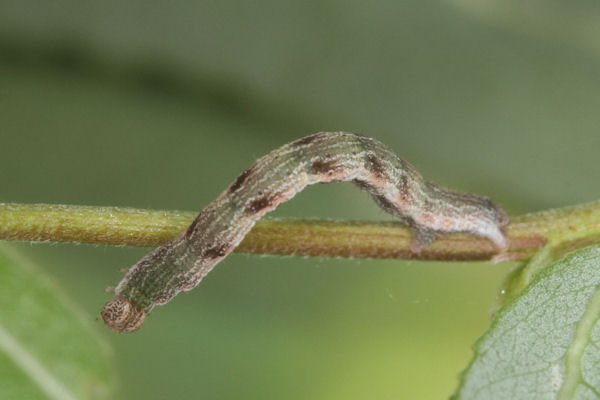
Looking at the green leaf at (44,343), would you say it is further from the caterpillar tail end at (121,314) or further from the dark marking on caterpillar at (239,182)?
the dark marking on caterpillar at (239,182)

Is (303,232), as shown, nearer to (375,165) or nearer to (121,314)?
(375,165)

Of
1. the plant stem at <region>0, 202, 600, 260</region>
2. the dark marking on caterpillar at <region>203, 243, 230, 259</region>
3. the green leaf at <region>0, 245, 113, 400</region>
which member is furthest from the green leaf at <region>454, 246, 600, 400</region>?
the green leaf at <region>0, 245, 113, 400</region>

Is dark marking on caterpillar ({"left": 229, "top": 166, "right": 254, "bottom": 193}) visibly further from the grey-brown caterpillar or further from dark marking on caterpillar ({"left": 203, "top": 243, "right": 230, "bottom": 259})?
dark marking on caterpillar ({"left": 203, "top": 243, "right": 230, "bottom": 259})

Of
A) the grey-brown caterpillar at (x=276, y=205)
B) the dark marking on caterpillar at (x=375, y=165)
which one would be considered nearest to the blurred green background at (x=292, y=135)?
the grey-brown caterpillar at (x=276, y=205)

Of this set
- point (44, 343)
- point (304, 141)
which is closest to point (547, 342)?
point (304, 141)

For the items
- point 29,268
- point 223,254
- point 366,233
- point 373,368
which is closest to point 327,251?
point 366,233

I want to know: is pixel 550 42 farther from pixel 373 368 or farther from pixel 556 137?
pixel 373 368
